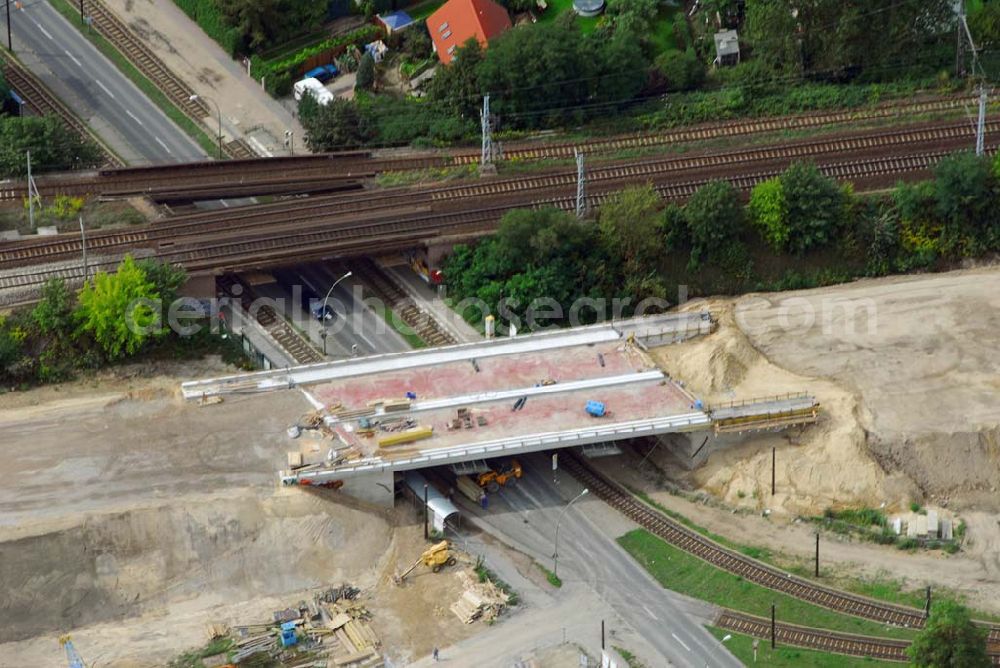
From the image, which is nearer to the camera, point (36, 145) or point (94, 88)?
point (36, 145)

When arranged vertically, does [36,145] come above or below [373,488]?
above

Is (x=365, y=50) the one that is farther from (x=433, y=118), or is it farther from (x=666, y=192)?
(x=666, y=192)

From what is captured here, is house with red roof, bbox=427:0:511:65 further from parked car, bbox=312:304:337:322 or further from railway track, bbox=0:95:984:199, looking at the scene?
parked car, bbox=312:304:337:322

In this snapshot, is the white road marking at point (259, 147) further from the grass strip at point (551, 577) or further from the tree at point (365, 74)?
the grass strip at point (551, 577)

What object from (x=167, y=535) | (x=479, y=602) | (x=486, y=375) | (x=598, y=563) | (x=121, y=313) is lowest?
(x=479, y=602)

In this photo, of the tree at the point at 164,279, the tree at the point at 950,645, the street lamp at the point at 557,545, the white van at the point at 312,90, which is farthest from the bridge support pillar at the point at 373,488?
the white van at the point at 312,90

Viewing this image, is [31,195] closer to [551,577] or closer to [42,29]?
[42,29]

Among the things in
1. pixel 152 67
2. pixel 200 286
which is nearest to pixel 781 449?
pixel 200 286
